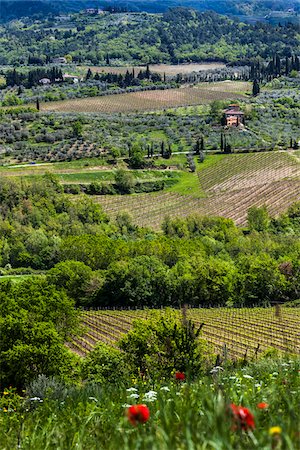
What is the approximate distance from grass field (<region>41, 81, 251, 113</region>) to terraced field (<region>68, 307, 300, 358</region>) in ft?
338

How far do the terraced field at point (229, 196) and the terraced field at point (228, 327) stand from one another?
3038cm

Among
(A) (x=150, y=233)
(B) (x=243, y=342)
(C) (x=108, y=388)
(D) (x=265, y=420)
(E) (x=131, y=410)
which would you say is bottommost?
(A) (x=150, y=233)

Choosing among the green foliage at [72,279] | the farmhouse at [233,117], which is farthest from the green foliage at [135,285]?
the farmhouse at [233,117]

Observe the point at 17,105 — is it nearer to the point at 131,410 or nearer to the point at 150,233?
the point at 150,233

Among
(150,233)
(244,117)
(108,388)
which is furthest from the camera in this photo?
(244,117)

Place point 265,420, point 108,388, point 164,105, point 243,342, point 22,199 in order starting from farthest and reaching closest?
point 164,105 < point 22,199 < point 243,342 < point 108,388 < point 265,420

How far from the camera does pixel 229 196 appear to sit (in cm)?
9469

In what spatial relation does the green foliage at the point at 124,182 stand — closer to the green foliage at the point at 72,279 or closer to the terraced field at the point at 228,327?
the green foliage at the point at 72,279

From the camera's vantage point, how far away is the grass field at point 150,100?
154675mm

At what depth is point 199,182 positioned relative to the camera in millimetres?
99812

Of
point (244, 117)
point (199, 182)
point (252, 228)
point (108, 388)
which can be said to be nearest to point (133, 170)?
point (199, 182)

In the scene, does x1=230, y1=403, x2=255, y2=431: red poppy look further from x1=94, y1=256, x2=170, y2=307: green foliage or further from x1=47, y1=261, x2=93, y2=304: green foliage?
x1=47, y1=261, x2=93, y2=304: green foliage

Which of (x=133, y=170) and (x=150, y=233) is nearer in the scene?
(x=150, y=233)

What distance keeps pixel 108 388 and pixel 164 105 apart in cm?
15260
